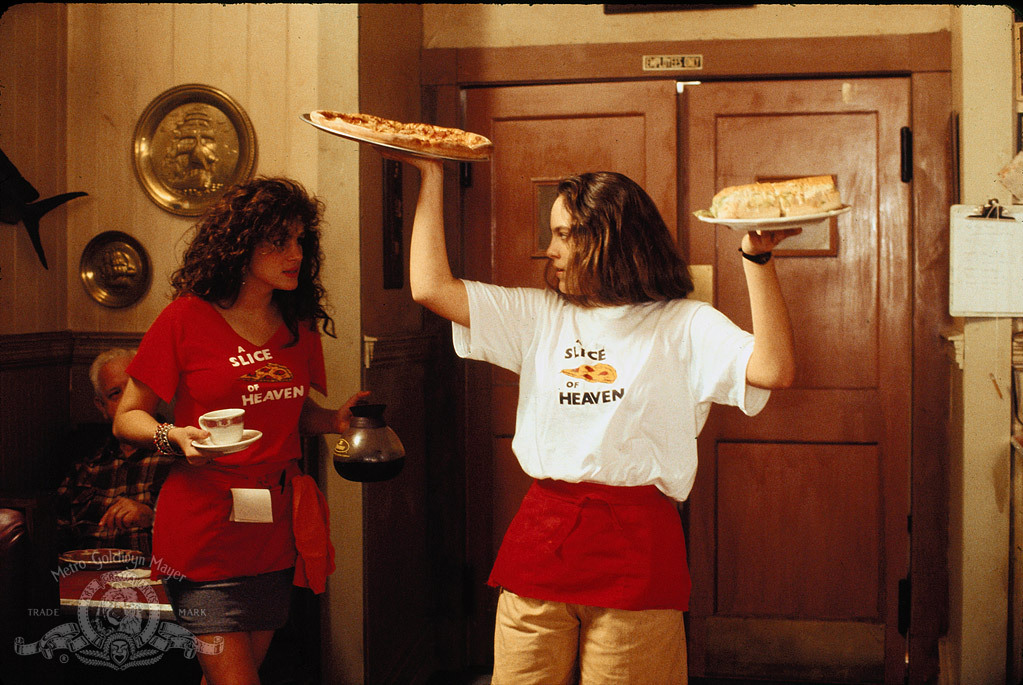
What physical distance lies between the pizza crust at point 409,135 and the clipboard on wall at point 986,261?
1688mm

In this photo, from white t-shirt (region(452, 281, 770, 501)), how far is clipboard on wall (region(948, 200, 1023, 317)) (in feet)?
4.46

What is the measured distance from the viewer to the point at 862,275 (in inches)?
109

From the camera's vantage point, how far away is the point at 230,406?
1733 mm

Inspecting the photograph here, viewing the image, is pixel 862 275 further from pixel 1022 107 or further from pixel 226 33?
pixel 226 33

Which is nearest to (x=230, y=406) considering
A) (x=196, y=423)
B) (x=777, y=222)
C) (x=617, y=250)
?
(x=196, y=423)

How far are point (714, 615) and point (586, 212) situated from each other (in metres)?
1.99

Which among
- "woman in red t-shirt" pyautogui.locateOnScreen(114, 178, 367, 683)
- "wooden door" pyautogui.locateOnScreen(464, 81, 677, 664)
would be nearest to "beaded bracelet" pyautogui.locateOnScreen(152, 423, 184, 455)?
"woman in red t-shirt" pyautogui.locateOnScreen(114, 178, 367, 683)

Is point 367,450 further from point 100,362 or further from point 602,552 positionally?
point 100,362

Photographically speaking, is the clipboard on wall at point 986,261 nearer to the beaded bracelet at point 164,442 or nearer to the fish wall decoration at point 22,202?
the beaded bracelet at point 164,442

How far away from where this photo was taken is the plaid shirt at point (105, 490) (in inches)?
91.7

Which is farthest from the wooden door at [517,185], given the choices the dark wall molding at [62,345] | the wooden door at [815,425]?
the dark wall molding at [62,345]

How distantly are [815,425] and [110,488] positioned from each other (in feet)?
8.34

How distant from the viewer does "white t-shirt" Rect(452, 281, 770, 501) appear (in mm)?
1490

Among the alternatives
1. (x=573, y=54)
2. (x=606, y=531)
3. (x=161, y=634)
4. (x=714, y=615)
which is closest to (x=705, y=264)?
(x=573, y=54)
